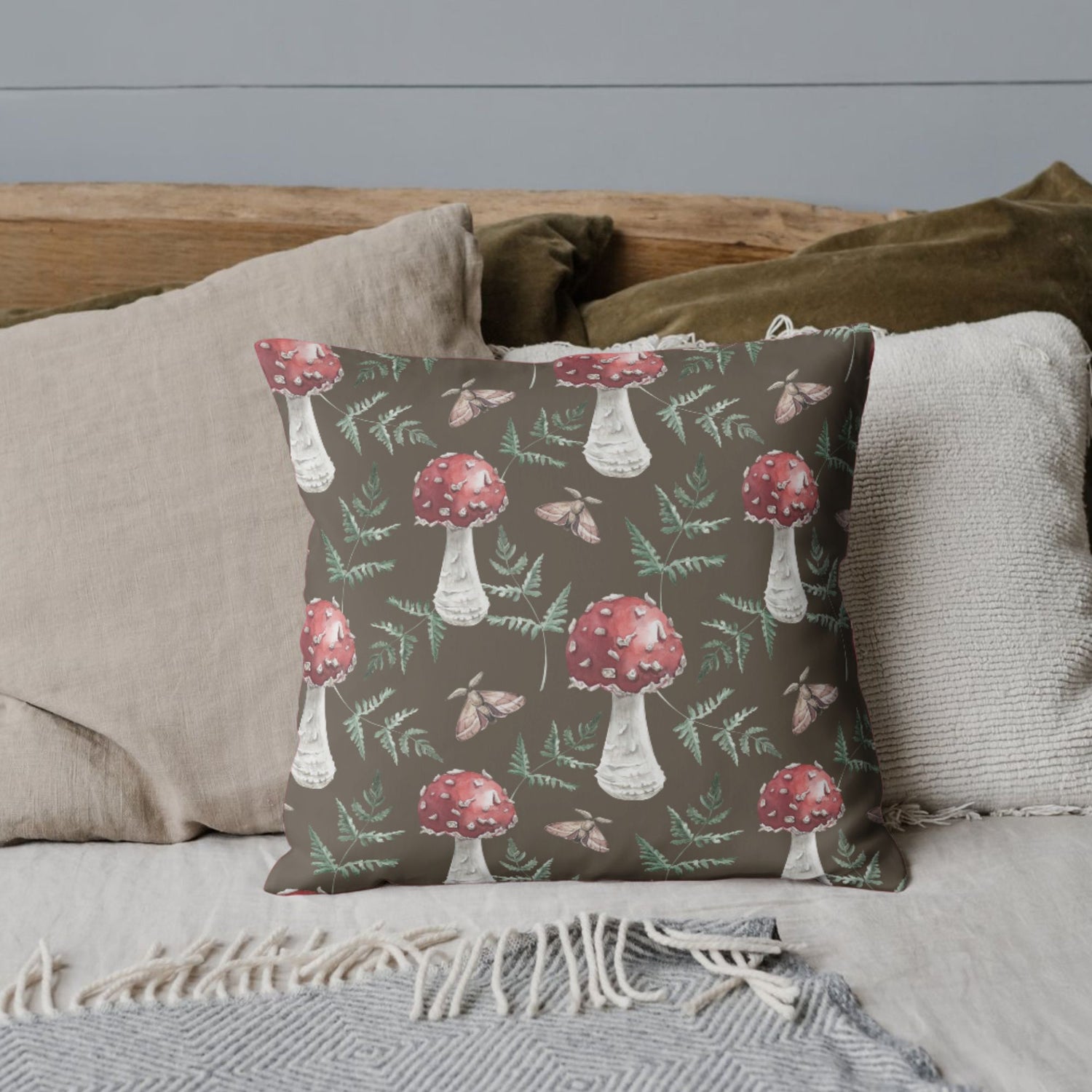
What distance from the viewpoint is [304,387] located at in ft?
2.84

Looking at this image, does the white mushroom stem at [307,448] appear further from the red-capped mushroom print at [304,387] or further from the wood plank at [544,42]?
the wood plank at [544,42]

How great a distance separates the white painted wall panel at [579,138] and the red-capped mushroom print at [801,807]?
897mm

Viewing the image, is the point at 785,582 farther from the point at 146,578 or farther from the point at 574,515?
the point at 146,578

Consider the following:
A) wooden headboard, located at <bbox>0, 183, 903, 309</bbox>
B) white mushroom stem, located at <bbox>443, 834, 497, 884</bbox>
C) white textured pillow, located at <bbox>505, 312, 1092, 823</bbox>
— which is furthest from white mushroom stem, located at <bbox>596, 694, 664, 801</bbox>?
wooden headboard, located at <bbox>0, 183, 903, 309</bbox>

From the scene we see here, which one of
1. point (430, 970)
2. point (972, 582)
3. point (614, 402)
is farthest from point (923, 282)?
point (430, 970)

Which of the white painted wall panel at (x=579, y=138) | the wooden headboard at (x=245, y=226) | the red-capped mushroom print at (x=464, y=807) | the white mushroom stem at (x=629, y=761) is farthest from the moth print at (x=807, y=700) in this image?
the white painted wall panel at (x=579, y=138)

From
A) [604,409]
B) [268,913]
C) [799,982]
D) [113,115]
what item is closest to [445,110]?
[113,115]

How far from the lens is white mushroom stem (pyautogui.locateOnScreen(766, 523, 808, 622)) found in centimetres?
82

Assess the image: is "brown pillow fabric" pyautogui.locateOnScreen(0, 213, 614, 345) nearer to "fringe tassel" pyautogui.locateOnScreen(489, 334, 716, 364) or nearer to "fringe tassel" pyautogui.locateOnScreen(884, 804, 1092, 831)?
"fringe tassel" pyautogui.locateOnScreen(489, 334, 716, 364)

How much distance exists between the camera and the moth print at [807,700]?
81cm

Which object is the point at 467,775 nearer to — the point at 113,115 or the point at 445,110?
the point at 445,110

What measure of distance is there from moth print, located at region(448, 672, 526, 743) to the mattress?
134mm

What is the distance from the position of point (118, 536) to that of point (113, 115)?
750 millimetres

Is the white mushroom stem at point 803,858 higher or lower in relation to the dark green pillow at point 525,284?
lower
